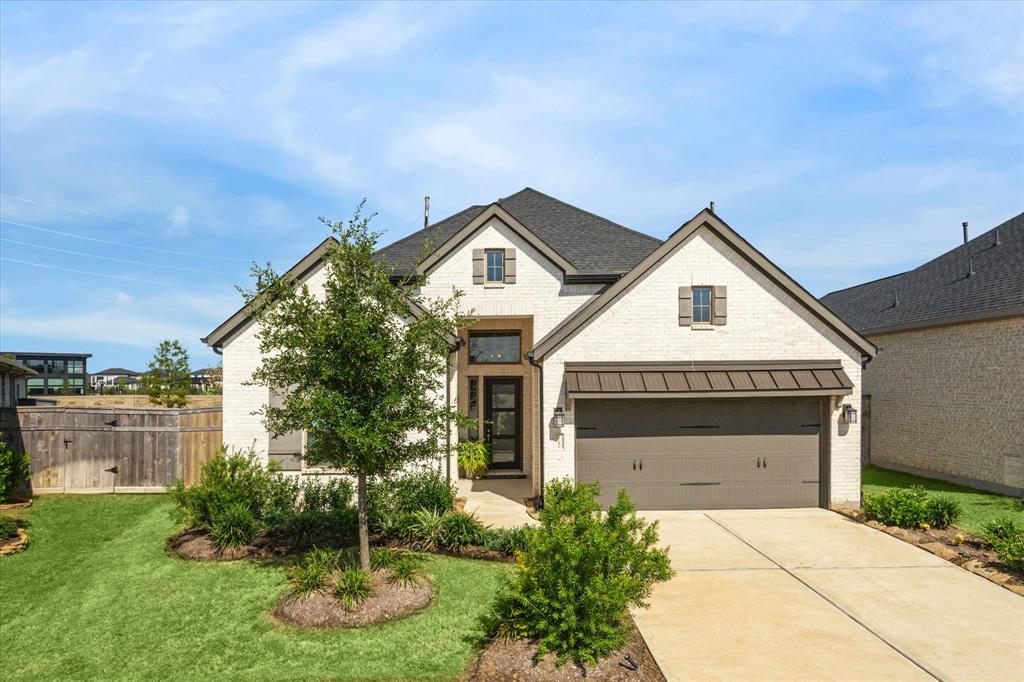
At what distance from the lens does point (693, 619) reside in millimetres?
7855

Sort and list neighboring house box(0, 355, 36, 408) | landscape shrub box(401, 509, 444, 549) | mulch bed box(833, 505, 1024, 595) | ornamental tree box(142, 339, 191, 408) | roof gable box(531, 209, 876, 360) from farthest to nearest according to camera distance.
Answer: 1. ornamental tree box(142, 339, 191, 408)
2. neighboring house box(0, 355, 36, 408)
3. roof gable box(531, 209, 876, 360)
4. landscape shrub box(401, 509, 444, 549)
5. mulch bed box(833, 505, 1024, 595)

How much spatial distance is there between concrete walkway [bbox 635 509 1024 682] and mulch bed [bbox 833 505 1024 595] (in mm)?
231

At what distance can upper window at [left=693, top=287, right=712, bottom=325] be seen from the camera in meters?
14.4

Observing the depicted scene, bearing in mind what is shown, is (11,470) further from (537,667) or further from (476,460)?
(537,667)

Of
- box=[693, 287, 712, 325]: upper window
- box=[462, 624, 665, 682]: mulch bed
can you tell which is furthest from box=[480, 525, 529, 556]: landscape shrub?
box=[693, 287, 712, 325]: upper window

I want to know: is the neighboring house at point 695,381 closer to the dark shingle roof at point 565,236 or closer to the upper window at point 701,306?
the upper window at point 701,306

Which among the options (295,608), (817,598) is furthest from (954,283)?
(295,608)

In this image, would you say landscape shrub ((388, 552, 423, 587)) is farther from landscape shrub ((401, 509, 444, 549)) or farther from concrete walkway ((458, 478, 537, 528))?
concrete walkway ((458, 478, 537, 528))

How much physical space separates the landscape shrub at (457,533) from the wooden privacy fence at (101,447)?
27.6 feet

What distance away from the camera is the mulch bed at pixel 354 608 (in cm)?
793

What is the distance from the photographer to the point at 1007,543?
9.80 metres

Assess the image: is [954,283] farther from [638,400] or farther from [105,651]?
[105,651]

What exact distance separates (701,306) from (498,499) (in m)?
6.80

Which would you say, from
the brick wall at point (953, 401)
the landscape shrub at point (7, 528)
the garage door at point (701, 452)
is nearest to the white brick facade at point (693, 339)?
the garage door at point (701, 452)
